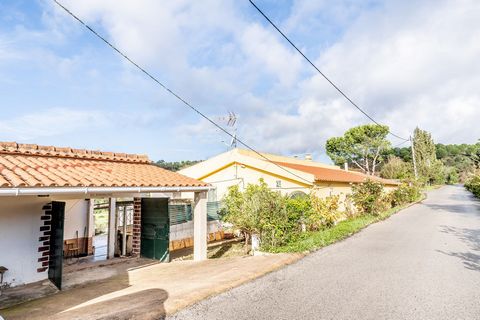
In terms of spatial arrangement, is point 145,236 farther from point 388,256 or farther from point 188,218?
point 388,256

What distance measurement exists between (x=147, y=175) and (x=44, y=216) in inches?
113

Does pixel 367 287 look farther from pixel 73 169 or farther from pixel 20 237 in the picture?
pixel 20 237

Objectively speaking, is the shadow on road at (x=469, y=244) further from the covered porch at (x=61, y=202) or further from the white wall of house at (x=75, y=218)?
the white wall of house at (x=75, y=218)

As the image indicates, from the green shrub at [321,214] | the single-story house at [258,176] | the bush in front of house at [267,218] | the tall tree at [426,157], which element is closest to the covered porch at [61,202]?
the bush in front of house at [267,218]

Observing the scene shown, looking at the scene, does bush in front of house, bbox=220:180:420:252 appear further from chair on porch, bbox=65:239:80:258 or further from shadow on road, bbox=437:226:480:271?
chair on porch, bbox=65:239:80:258

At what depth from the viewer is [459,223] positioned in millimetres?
15391

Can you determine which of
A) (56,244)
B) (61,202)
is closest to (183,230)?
(56,244)

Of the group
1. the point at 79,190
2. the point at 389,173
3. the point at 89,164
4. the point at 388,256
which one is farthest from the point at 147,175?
the point at 389,173

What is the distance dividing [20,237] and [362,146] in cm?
5228

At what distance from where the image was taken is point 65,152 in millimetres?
9195

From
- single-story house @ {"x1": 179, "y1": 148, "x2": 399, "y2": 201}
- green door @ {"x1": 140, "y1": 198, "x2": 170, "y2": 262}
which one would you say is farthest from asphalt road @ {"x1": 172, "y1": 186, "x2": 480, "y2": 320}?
single-story house @ {"x1": 179, "y1": 148, "x2": 399, "y2": 201}

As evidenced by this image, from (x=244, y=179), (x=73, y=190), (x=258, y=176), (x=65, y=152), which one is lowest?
(x=73, y=190)

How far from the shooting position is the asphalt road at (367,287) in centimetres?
489

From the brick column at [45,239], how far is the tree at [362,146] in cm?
4902
